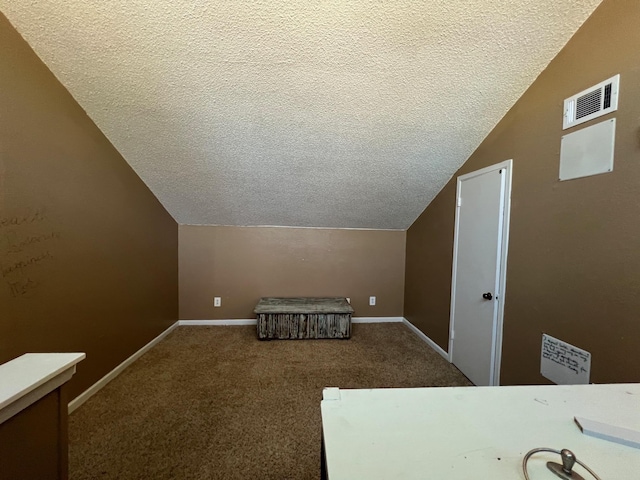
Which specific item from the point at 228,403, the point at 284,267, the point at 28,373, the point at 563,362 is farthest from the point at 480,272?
the point at 28,373

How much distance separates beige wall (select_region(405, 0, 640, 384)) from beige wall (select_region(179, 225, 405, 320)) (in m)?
1.92

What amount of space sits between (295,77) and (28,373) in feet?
6.12

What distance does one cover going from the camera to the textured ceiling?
133 cm

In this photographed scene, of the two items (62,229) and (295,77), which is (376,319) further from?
(62,229)

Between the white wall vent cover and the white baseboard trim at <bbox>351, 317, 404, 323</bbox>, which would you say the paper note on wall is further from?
the white baseboard trim at <bbox>351, 317, 404, 323</bbox>

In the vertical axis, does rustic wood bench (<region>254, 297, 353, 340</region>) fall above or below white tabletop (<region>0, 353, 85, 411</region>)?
below

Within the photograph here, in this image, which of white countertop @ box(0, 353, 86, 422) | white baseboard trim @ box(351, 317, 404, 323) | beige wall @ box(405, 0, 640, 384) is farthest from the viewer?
white baseboard trim @ box(351, 317, 404, 323)

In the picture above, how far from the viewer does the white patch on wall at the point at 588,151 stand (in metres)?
1.25

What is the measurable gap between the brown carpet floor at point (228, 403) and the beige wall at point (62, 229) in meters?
0.39

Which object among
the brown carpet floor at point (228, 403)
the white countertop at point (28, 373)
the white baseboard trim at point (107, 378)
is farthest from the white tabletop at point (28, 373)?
the white baseboard trim at point (107, 378)

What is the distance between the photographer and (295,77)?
5.43ft

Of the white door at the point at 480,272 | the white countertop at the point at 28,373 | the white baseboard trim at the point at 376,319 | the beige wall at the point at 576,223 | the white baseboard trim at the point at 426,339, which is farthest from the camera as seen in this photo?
the white baseboard trim at the point at 376,319

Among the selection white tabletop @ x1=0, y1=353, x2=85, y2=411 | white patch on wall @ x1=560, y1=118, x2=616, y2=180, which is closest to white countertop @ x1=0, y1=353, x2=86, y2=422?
white tabletop @ x1=0, y1=353, x2=85, y2=411

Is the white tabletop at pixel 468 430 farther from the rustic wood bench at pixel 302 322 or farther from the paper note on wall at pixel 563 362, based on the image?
the rustic wood bench at pixel 302 322
